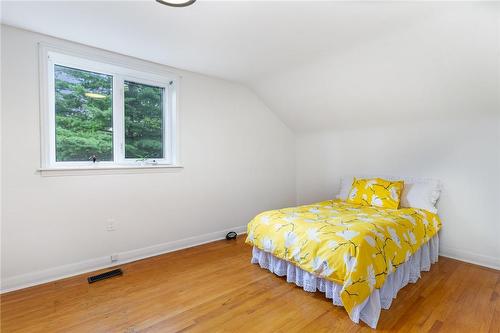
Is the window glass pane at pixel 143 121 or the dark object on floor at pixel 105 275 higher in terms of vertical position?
the window glass pane at pixel 143 121

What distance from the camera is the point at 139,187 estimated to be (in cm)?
292

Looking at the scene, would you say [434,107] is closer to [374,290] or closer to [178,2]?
[374,290]

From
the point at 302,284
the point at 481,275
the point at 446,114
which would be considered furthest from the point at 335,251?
the point at 446,114

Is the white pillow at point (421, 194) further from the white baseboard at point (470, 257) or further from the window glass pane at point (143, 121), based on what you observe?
the window glass pane at point (143, 121)

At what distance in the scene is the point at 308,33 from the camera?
2.28 m

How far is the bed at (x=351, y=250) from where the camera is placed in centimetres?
180

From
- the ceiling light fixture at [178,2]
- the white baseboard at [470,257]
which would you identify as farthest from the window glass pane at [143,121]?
the white baseboard at [470,257]

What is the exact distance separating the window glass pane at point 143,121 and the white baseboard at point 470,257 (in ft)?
11.8

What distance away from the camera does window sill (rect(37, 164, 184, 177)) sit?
240 cm

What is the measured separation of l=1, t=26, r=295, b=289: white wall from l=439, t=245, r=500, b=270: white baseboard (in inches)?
89.2

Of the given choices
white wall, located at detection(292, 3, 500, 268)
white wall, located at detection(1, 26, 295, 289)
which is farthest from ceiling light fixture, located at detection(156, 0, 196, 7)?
white wall, located at detection(292, 3, 500, 268)

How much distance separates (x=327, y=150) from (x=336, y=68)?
1523 mm

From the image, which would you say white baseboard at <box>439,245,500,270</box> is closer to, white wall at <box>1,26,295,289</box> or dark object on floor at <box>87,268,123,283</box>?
white wall at <box>1,26,295,289</box>

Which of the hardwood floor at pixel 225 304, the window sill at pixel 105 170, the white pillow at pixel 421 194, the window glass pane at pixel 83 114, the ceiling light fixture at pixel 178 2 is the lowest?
the hardwood floor at pixel 225 304
